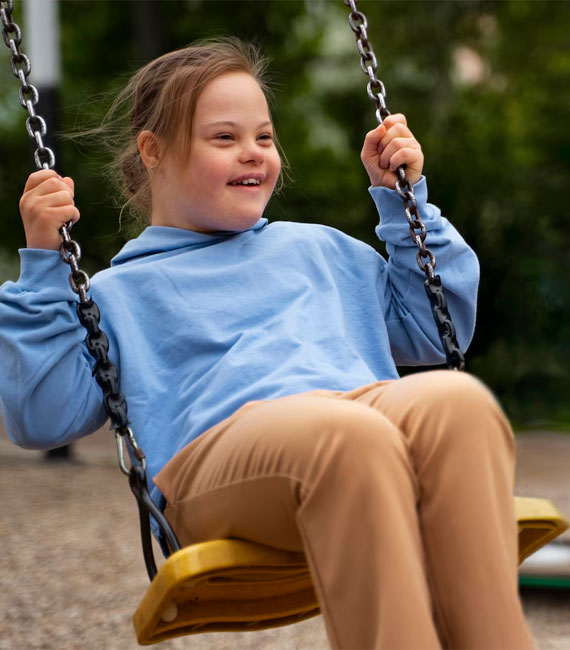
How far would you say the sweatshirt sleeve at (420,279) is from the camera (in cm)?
225

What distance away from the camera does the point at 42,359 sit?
6.34 ft

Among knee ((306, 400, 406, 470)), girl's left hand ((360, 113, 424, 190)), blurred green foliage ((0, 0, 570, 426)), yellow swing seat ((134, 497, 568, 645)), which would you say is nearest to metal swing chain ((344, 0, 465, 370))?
girl's left hand ((360, 113, 424, 190))

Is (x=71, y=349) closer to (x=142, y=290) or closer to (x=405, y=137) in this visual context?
(x=142, y=290)

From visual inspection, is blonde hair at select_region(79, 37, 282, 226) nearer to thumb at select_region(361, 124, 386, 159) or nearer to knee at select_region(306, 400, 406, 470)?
thumb at select_region(361, 124, 386, 159)

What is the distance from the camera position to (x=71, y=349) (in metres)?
1.98

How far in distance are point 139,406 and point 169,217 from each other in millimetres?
445

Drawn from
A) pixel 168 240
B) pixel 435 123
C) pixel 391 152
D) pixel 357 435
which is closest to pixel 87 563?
pixel 168 240

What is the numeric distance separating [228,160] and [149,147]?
0.78 ft

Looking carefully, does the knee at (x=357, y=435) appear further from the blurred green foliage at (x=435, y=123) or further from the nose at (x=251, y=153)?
the blurred green foliage at (x=435, y=123)

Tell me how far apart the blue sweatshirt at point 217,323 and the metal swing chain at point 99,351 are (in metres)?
0.08

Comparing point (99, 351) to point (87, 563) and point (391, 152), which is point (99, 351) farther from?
point (87, 563)

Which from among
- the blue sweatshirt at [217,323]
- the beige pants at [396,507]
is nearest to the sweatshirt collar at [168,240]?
the blue sweatshirt at [217,323]

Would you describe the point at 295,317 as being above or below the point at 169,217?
below

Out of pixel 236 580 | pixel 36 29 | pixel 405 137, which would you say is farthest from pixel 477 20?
pixel 236 580
